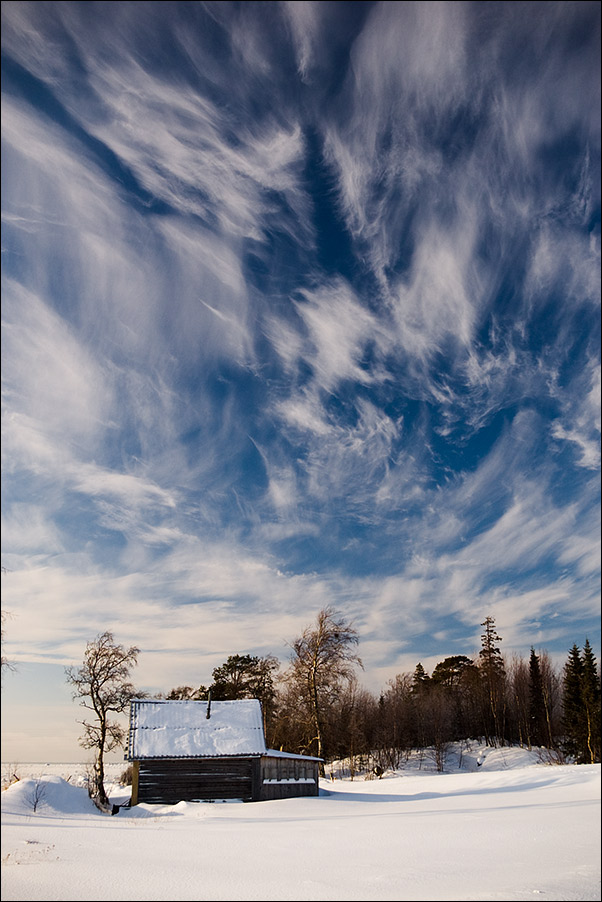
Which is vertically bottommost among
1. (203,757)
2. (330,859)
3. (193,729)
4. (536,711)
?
(536,711)

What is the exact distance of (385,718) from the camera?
6394 cm

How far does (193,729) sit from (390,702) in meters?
40.9

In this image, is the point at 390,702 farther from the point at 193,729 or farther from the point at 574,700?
the point at 193,729

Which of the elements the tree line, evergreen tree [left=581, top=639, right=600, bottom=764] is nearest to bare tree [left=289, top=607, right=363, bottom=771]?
the tree line

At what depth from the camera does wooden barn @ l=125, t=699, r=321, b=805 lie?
2811 centimetres

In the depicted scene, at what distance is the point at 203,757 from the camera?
28.7m

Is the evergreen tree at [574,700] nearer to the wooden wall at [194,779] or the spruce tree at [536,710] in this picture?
the spruce tree at [536,710]

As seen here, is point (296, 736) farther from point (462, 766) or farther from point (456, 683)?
point (456, 683)

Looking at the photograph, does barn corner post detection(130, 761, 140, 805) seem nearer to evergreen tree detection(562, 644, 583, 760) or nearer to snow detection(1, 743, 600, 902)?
snow detection(1, 743, 600, 902)

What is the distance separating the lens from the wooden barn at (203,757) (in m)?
28.1

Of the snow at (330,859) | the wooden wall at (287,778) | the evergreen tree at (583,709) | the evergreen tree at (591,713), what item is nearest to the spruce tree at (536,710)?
the evergreen tree at (583,709)

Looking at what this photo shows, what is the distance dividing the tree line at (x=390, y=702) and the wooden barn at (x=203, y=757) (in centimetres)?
269

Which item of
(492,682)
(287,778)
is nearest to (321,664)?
(287,778)

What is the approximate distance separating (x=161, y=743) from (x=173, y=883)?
23.9 metres
